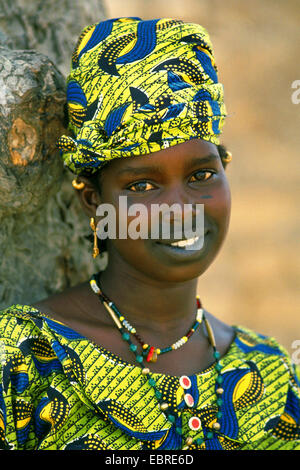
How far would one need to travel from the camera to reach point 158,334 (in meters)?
2.22

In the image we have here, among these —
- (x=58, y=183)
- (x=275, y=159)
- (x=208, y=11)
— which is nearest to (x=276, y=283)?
(x=275, y=159)

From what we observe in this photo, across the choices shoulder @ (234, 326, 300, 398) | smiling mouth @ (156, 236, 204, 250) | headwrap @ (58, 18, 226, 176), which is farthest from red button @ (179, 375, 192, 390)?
headwrap @ (58, 18, 226, 176)

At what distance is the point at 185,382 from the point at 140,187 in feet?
1.98

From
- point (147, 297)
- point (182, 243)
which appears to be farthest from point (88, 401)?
point (182, 243)

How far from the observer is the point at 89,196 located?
2.18 meters

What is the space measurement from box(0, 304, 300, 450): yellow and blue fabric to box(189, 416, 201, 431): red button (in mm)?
12

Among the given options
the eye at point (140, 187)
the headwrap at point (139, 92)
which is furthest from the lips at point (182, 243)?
the headwrap at point (139, 92)

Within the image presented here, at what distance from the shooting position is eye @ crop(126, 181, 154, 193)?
6.52 feet

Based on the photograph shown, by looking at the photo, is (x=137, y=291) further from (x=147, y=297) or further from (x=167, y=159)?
(x=167, y=159)

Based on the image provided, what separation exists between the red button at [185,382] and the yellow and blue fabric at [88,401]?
0.01 m

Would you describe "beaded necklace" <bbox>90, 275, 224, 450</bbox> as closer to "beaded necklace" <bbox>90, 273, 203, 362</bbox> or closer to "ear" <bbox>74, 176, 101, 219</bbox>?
"beaded necklace" <bbox>90, 273, 203, 362</bbox>

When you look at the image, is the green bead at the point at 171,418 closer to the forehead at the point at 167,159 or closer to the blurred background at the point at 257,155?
the forehead at the point at 167,159
